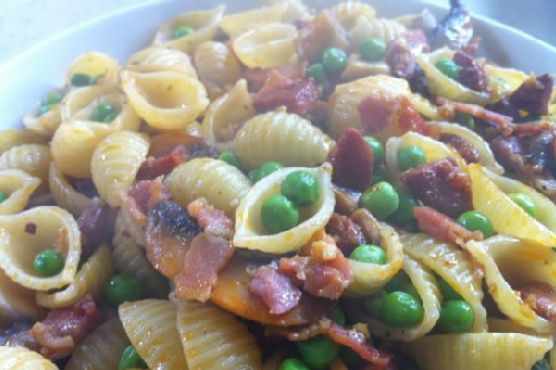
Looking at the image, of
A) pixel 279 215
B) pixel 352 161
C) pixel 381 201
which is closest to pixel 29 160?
pixel 279 215

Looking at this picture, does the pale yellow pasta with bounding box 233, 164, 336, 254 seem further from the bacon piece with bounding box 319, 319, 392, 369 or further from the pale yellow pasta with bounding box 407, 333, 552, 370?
the pale yellow pasta with bounding box 407, 333, 552, 370

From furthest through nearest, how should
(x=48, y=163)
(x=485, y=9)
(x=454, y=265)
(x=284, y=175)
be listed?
(x=485, y=9), (x=48, y=163), (x=284, y=175), (x=454, y=265)

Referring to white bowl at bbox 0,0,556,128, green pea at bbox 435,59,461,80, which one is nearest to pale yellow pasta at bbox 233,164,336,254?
green pea at bbox 435,59,461,80

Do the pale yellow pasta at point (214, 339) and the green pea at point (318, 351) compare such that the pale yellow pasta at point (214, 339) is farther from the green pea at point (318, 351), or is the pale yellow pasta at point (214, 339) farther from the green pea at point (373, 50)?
the green pea at point (373, 50)

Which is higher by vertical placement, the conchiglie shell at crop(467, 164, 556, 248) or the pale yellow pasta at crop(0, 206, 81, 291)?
the conchiglie shell at crop(467, 164, 556, 248)

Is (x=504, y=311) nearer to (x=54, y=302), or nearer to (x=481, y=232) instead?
(x=481, y=232)

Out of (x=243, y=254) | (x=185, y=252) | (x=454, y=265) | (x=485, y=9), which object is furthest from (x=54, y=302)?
(x=485, y=9)

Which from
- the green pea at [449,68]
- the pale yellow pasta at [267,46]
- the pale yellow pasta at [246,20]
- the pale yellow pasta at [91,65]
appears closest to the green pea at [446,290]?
the green pea at [449,68]
